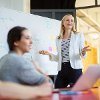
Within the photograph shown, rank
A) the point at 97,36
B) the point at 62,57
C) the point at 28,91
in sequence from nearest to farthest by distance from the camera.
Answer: the point at 28,91
the point at 62,57
the point at 97,36

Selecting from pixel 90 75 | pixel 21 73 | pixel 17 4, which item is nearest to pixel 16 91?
pixel 21 73

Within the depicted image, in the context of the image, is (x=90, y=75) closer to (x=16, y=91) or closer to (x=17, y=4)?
(x=16, y=91)

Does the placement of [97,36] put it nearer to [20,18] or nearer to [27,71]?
[20,18]

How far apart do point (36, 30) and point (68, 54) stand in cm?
149

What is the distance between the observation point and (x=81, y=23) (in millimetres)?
9242

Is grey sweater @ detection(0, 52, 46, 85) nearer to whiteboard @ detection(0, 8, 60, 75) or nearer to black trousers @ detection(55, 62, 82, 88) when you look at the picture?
black trousers @ detection(55, 62, 82, 88)

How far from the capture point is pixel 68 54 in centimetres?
263

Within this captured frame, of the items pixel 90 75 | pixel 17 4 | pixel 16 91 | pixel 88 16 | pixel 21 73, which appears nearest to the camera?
pixel 16 91

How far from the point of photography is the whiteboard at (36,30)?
3539 mm

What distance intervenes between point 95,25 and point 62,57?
7367mm

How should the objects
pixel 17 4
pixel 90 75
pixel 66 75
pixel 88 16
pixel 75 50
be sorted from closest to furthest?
pixel 90 75
pixel 66 75
pixel 75 50
pixel 17 4
pixel 88 16

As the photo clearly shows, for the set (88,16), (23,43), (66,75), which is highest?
(88,16)

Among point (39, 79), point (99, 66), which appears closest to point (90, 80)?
point (99, 66)

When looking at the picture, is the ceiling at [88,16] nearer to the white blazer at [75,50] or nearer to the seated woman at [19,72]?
the white blazer at [75,50]
